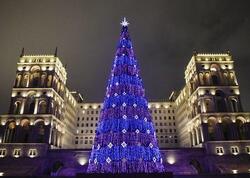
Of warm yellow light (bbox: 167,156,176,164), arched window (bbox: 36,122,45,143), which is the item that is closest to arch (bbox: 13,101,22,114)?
arched window (bbox: 36,122,45,143)

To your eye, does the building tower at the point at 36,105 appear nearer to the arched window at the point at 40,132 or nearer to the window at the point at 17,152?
the arched window at the point at 40,132

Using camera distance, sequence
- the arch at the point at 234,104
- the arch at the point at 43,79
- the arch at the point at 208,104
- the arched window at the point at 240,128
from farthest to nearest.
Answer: the arch at the point at 43,79 → the arch at the point at 234,104 → the arch at the point at 208,104 → the arched window at the point at 240,128

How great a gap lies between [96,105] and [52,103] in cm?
3501

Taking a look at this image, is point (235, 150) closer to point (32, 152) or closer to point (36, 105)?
point (32, 152)

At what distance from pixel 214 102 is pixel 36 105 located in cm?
4235

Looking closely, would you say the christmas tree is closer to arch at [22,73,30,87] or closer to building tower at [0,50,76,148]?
building tower at [0,50,76,148]

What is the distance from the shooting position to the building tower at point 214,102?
55.3 metres

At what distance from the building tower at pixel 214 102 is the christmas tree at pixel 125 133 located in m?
30.5

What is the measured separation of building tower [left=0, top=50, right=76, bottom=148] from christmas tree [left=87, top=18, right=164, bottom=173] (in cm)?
3131

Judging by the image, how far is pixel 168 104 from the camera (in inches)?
3644

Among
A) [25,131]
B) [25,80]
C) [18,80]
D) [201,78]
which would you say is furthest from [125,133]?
[18,80]

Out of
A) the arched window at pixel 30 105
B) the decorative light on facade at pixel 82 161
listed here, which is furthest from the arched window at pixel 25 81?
the decorative light on facade at pixel 82 161

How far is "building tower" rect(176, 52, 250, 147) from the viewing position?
55.3 metres

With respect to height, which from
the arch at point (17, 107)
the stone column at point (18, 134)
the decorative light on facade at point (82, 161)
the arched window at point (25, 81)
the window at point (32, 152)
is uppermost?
the arched window at point (25, 81)
